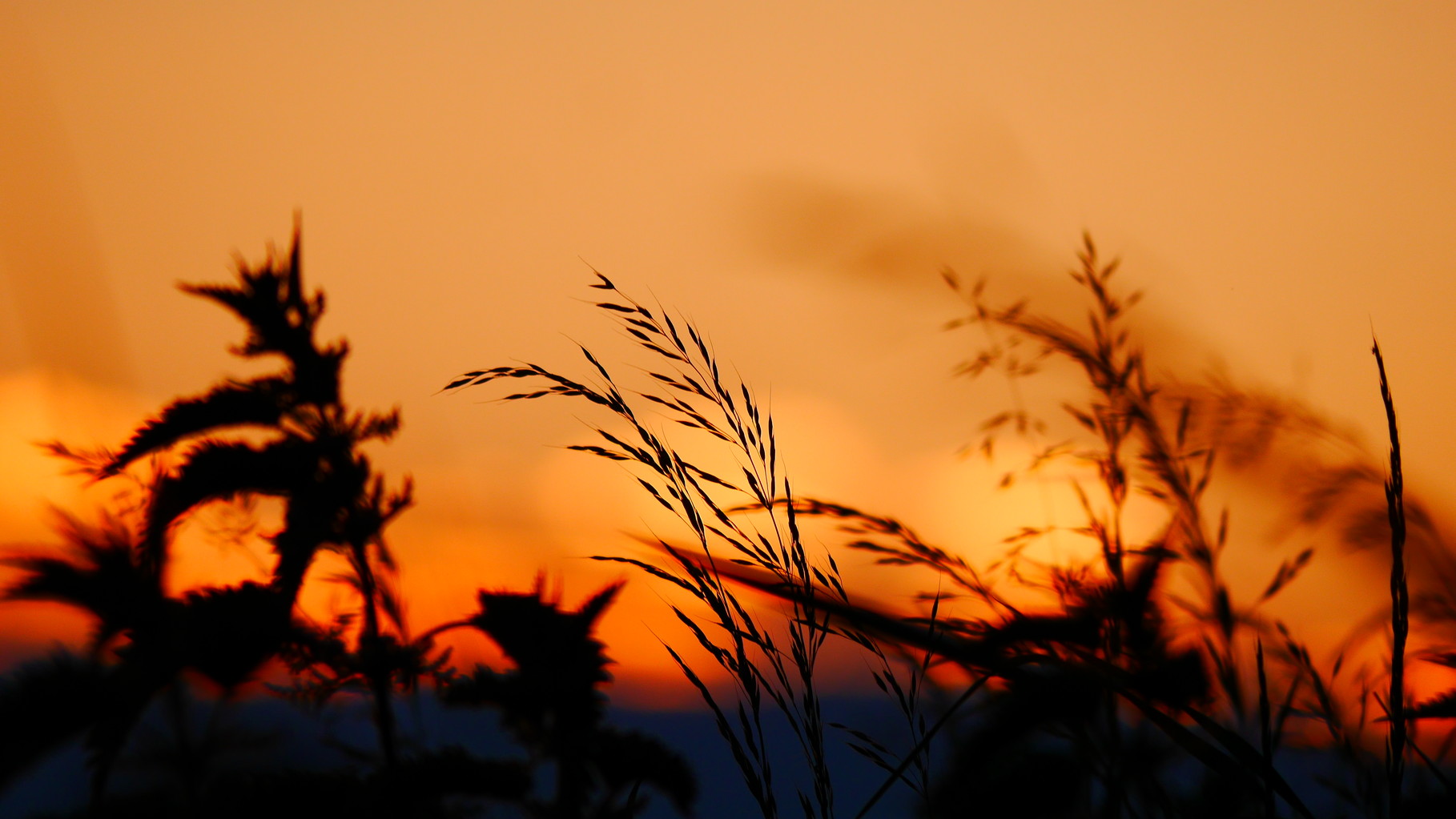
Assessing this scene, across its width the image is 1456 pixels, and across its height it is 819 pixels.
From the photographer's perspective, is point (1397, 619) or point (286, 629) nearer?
point (1397, 619)

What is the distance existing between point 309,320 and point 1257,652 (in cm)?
543

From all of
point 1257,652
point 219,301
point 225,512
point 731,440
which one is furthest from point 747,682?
point 219,301

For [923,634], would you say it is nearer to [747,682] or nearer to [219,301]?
[747,682]

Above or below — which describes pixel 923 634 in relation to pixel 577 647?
above

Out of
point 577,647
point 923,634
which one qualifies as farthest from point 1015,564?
point 577,647

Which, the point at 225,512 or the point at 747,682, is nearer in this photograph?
the point at 747,682

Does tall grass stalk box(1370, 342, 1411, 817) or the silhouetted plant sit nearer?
tall grass stalk box(1370, 342, 1411, 817)

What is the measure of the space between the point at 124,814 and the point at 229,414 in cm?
285

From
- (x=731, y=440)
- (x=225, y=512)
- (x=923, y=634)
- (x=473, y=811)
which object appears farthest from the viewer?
(x=473, y=811)

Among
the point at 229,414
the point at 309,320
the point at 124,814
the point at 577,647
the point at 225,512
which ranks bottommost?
the point at 124,814

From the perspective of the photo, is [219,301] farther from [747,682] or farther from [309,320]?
[747,682]

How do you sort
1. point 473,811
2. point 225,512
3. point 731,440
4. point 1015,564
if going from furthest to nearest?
point 473,811
point 225,512
point 1015,564
point 731,440

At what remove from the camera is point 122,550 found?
217 inches

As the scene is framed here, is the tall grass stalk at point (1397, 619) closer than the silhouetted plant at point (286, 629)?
Yes
